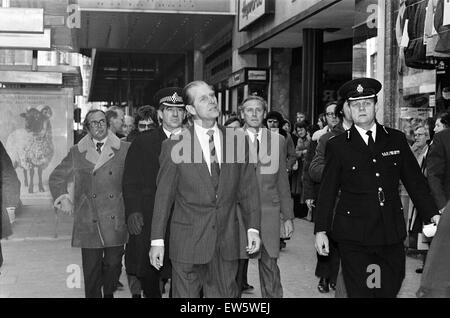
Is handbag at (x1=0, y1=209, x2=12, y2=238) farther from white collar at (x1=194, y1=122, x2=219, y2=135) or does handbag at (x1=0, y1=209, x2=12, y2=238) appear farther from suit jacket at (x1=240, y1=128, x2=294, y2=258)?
suit jacket at (x1=240, y1=128, x2=294, y2=258)

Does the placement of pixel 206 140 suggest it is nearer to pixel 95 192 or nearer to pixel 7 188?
pixel 7 188

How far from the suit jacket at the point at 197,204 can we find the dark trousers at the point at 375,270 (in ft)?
2.34

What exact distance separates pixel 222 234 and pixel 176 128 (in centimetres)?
151

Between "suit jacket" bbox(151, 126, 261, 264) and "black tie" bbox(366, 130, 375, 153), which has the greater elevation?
"black tie" bbox(366, 130, 375, 153)

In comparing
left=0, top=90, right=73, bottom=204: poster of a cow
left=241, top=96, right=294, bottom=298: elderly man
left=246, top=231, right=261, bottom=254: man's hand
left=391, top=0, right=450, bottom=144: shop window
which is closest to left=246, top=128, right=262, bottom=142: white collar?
left=241, top=96, right=294, bottom=298: elderly man

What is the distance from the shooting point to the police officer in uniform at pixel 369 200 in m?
5.39

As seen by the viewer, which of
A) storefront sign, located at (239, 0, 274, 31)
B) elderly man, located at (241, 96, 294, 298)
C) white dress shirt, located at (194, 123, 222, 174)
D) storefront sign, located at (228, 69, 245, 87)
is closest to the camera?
white dress shirt, located at (194, 123, 222, 174)

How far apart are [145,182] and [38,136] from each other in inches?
335

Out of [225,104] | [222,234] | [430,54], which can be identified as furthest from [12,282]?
[225,104]

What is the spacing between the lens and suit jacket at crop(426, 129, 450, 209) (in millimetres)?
7008

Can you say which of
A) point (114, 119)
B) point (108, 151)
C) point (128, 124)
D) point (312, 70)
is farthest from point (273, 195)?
point (312, 70)

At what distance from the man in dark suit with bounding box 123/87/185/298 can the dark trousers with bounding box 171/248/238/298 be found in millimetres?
1060

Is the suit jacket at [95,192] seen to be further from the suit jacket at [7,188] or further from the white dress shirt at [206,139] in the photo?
the white dress shirt at [206,139]

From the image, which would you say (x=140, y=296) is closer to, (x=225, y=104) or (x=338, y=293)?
(x=338, y=293)
